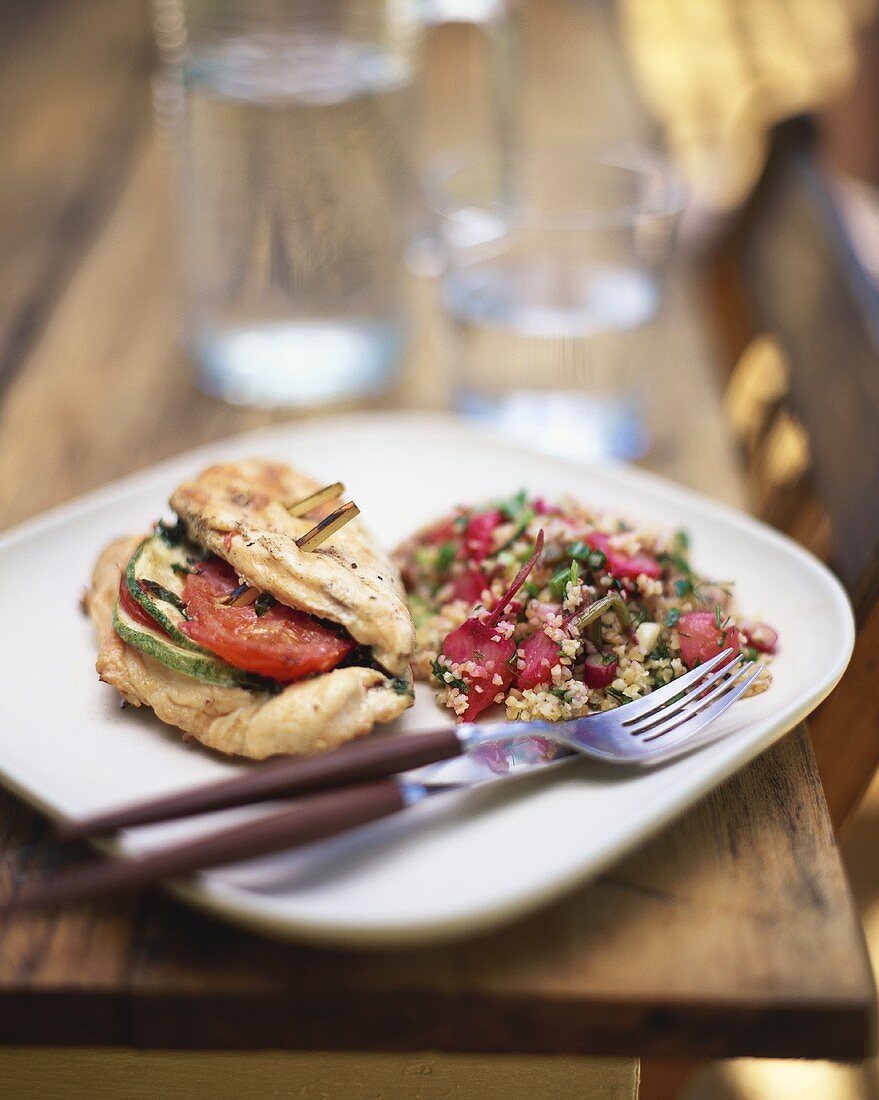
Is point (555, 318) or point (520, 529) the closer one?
point (520, 529)

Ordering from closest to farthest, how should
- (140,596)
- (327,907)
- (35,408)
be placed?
(327,907), (140,596), (35,408)

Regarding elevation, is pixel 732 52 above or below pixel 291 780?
below

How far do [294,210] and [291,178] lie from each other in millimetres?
40

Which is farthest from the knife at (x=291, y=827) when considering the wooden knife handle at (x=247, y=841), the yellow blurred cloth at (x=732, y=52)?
the yellow blurred cloth at (x=732, y=52)

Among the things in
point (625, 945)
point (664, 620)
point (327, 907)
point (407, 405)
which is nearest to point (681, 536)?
point (664, 620)

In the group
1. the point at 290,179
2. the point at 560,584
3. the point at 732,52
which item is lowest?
the point at 732,52

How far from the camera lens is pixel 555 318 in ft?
5.37

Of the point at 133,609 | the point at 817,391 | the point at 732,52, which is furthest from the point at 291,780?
the point at 732,52

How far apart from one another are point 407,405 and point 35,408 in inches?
21.0

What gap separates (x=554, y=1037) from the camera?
2.61 feet

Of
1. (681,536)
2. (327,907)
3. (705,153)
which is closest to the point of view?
(327,907)

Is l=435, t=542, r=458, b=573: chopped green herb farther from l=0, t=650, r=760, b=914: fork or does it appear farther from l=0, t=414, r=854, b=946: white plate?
l=0, t=650, r=760, b=914: fork

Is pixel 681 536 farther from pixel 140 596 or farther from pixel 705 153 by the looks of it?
pixel 705 153

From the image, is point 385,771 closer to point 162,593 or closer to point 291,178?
point 162,593
